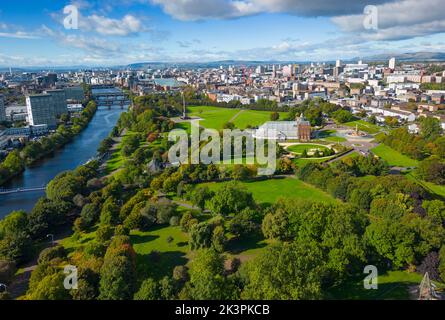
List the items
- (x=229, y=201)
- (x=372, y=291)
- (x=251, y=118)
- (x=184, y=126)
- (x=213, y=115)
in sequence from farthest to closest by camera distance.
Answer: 1. (x=213, y=115)
2. (x=251, y=118)
3. (x=184, y=126)
4. (x=229, y=201)
5. (x=372, y=291)

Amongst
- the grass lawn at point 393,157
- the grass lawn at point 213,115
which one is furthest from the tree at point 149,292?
the grass lawn at point 213,115

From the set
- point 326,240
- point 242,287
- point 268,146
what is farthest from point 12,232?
point 268,146

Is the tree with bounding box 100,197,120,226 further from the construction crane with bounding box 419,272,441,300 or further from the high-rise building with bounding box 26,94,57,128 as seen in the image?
the high-rise building with bounding box 26,94,57,128

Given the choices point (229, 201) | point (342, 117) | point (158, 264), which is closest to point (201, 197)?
Result: point (229, 201)

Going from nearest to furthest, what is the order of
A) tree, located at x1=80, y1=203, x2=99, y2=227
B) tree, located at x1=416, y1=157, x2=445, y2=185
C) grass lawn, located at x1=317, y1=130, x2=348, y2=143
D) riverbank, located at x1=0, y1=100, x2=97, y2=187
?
tree, located at x1=80, y1=203, x2=99, y2=227
tree, located at x1=416, y1=157, x2=445, y2=185
riverbank, located at x1=0, y1=100, x2=97, y2=187
grass lawn, located at x1=317, y1=130, x2=348, y2=143

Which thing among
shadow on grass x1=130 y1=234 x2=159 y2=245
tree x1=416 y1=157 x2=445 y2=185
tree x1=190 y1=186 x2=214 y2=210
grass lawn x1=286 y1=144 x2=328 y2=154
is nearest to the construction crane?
tree x1=190 y1=186 x2=214 y2=210

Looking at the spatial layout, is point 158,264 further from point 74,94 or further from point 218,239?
point 74,94
